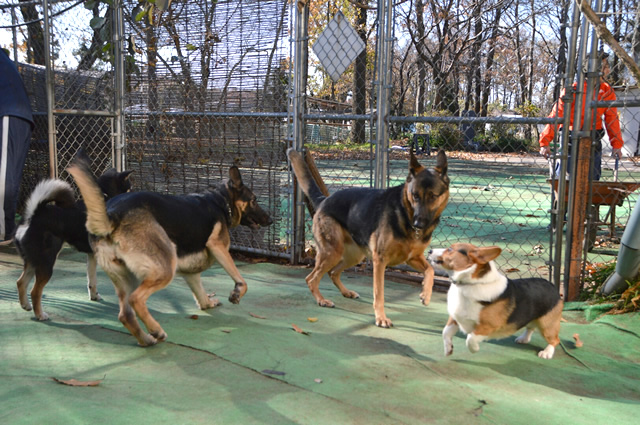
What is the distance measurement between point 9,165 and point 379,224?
5.16 metres

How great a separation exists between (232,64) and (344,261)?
3.11 m

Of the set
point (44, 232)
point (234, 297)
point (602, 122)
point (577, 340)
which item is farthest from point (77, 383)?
point (602, 122)

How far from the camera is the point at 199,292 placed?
4.76 meters

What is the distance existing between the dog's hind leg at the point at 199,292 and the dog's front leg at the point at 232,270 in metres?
0.26

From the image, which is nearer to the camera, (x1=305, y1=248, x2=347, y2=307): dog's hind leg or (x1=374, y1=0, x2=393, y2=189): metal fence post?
(x1=305, y1=248, x2=347, y2=307): dog's hind leg

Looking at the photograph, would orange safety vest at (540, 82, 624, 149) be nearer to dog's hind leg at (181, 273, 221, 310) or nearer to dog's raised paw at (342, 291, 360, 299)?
dog's raised paw at (342, 291, 360, 299)

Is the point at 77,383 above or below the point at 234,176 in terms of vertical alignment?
below

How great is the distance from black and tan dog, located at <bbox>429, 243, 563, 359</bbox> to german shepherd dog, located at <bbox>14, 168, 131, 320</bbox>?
2969mm

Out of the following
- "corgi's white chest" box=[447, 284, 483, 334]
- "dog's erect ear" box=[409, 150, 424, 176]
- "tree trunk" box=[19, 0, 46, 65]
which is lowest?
"corgi's white chest" box=[447, 284, 483, 334]

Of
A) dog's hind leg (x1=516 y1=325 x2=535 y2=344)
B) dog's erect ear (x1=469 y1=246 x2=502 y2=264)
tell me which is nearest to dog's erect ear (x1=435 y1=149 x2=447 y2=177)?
dog's erect ear (x1=469 y1=246 x2=502 y2=264)

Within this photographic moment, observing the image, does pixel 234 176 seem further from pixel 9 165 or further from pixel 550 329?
pixel 9 165

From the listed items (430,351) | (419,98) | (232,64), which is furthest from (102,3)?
(430,351)

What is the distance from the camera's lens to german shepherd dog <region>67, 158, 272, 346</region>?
3756 millimetres

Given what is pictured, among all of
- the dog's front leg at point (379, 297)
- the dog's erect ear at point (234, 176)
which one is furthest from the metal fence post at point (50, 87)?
the dog's front leg at point (379, 297)
